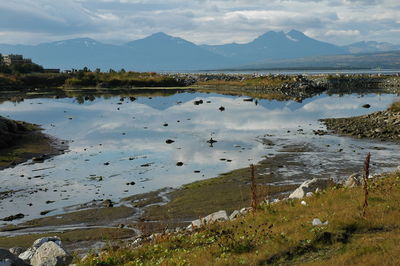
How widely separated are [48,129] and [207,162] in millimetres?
28281

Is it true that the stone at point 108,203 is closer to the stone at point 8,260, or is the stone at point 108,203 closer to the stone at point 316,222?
the stone at point 8,260

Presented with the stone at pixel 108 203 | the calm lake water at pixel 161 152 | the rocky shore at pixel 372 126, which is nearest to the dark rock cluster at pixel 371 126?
the rocky shore at pixel 372 126

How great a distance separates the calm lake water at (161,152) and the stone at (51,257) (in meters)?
9.94

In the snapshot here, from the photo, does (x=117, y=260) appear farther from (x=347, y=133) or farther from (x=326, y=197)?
(x=347, y=133)

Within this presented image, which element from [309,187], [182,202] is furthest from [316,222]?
[182,202]

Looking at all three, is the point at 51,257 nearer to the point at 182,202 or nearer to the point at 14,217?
the point at 14,217

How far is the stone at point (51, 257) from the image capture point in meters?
12.1

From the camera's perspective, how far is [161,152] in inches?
1499

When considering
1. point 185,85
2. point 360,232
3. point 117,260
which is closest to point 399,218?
point 360,232

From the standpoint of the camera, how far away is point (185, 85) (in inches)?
5920

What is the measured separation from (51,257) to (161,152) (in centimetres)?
2585

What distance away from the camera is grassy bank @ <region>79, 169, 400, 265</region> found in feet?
31.8

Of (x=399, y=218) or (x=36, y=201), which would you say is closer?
(x=399, y=218)

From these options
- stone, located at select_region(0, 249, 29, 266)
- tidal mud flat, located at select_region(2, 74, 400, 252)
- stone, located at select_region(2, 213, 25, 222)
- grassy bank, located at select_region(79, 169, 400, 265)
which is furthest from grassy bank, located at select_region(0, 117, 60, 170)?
grassy bank, located at select_region(79, 169, 400, 265)
